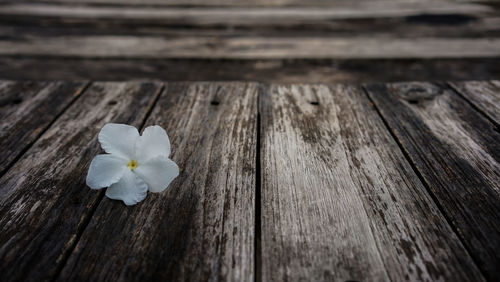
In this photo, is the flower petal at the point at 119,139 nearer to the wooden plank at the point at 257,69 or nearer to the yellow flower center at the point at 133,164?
the yellow flower center at the point at 133,164

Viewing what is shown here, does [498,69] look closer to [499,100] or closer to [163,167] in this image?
[499,100]

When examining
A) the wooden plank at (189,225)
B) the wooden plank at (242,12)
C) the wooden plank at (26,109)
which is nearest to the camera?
the wooden plank at (189,225)

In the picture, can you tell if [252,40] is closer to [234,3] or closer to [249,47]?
[249,47]

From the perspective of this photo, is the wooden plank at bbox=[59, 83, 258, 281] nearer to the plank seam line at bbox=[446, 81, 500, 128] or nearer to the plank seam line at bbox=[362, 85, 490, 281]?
the plank seam line at bbox=[362, 85, 490, 281]

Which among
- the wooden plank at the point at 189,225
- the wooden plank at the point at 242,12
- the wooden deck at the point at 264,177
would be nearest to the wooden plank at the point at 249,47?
the wooden deck at the point at 264,177

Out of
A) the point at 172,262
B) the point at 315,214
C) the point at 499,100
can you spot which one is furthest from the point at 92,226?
the point at 499,100

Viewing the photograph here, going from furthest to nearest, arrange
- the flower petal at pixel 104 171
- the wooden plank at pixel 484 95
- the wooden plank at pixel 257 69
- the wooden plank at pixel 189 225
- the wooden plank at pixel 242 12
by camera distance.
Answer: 1. the wooden plank at pixel 242 12
2. the wooden plank at pixel 257 69
3. the wooden plank at pixel 484 95
4. the flower petal at pixel 104 171
5. the wooden plank at pixel 189 225

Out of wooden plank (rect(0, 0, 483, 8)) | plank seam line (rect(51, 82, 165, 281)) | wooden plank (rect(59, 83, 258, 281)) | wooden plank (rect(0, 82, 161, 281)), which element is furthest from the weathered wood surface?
plank seam line (rect(51, 82, 165, 281))

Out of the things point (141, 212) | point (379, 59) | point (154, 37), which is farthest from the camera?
point (154, 37)
